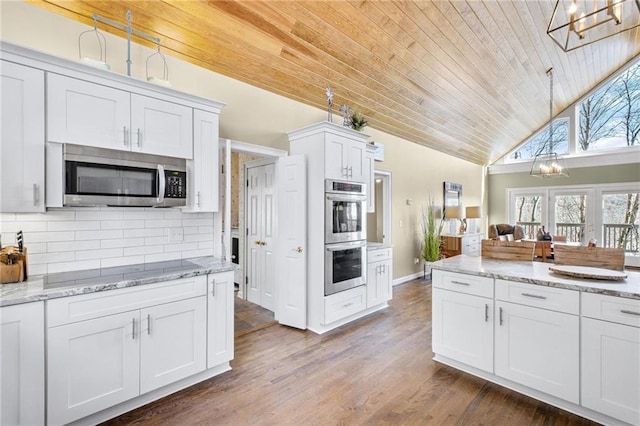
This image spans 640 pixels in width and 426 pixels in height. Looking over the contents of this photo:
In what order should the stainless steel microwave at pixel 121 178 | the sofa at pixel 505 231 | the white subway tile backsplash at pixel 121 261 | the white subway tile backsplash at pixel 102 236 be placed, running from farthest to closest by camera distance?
the sofa at pixel 505 231
the white subway tile backsplash at pixel 121 261
the white subway tile backsplash at pixel 102 236
the stainless steel microwave at pixel 121 178

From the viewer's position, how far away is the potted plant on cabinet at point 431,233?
6152 millimetres

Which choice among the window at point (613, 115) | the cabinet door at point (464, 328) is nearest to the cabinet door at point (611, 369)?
the cabinet door at point (464, 328)

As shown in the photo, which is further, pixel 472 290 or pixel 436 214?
pixel 436 214

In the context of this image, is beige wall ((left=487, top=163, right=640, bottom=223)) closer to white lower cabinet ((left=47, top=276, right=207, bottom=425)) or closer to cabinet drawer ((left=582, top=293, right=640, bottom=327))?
cabinet drawer ((left=582, top=293, right=640, bottom=327))

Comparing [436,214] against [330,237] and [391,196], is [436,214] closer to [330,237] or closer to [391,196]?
[391,196]

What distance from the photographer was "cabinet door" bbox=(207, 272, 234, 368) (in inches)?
98.5

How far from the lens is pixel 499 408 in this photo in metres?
2.19

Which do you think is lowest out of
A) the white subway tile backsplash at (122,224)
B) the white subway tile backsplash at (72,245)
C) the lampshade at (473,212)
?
the white subway tile backsplash at (72,245)

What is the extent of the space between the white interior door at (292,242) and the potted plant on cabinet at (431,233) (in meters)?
3.45

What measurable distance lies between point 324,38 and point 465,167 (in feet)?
20.7

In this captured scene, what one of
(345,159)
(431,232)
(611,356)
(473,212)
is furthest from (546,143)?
(611,356)

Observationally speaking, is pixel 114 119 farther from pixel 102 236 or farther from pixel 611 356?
Answer: pixel 611 356

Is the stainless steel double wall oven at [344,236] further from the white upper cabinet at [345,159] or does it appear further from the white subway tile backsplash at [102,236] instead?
the white subway tile backsplash at [102,236]

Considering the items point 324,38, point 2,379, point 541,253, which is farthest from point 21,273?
point 541,253
